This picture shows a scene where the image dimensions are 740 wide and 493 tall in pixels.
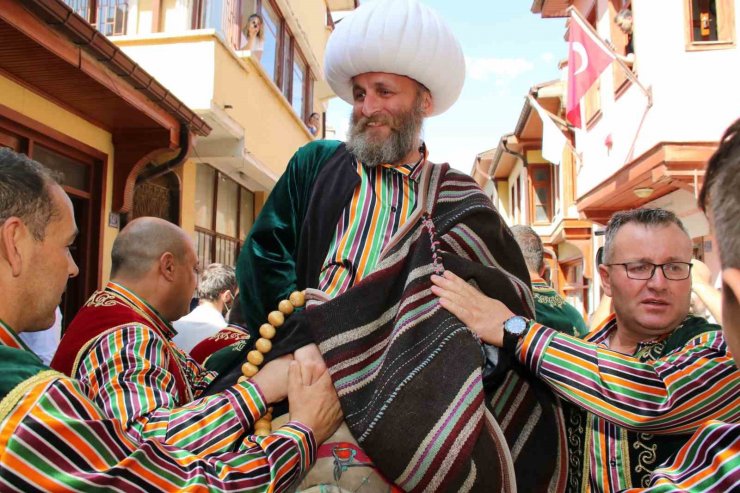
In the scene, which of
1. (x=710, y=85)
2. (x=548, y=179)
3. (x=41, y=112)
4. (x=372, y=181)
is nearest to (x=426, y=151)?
(x=372, y=181)

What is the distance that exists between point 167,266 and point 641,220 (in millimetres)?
1866

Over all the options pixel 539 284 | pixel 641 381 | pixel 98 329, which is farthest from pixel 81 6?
pixel 641 381

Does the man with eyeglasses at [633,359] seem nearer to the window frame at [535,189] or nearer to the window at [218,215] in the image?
the window at [218,215]

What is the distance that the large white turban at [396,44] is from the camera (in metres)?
2.22

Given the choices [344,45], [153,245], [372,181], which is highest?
[344,45]

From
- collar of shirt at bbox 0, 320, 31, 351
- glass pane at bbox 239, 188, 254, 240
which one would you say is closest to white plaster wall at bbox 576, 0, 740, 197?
glass pane at bbox 239, 188, 254, 240

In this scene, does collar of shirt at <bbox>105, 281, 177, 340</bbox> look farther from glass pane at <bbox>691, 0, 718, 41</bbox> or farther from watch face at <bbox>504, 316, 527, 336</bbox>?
glass pane at <bbox>691, 0, 718, 41</bbox>

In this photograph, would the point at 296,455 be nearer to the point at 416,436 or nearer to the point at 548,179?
the point at 416,436

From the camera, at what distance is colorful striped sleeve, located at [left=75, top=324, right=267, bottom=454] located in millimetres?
1774

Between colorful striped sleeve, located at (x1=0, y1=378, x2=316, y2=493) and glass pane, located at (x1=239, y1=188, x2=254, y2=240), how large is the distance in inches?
346

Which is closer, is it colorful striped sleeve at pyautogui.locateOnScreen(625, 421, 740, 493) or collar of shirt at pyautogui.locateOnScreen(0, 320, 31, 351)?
colorful striped sleeve at pyautogui.locateOnScreen(625, 421, 740, 493)

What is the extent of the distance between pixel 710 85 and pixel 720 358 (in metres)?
7.23

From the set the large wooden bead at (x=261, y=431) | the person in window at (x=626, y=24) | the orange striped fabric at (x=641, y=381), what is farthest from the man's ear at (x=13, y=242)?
the person in window at (x=626, y=24)

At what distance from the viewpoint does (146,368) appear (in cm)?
201
